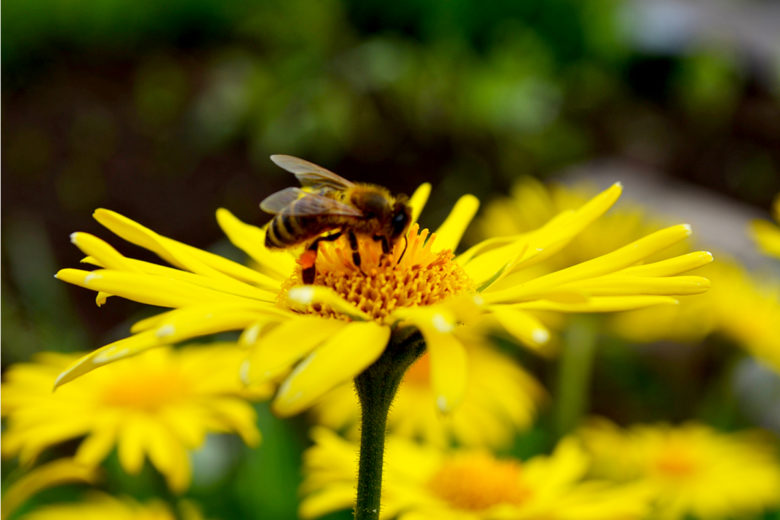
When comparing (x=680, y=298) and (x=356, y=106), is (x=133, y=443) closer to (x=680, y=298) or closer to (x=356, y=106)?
(x=680, y=298)

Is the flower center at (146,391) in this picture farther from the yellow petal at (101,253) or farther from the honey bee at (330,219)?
the yellow petal at (101,253)

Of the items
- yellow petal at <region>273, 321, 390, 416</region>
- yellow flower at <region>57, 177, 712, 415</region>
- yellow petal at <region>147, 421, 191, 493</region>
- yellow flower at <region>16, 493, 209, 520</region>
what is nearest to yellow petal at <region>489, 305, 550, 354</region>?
yellow flower at <region>57, 177, 712, 415</region>

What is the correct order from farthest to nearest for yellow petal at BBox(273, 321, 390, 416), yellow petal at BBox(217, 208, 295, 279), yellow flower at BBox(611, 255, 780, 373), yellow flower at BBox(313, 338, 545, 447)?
yellow flower at BBox(611, 255, 780, 373), yellow flower at BBox(313, 338, 545, 447), yellow petal at BBox(217, 208, 295, 279), yellow petal at BBox(273, 321, 390, 416)

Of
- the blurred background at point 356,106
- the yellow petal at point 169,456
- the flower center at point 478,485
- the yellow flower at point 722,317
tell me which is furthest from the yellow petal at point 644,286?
the blurred background at point 356,106

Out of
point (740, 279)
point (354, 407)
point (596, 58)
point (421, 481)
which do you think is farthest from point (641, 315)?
point (596, 58)

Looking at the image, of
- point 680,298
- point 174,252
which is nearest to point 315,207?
point 174,252

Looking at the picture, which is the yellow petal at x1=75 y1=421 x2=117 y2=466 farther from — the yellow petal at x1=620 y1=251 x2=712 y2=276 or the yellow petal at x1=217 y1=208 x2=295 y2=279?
the yellow petal at x1=620 y1=251 x2=712 y2=276
